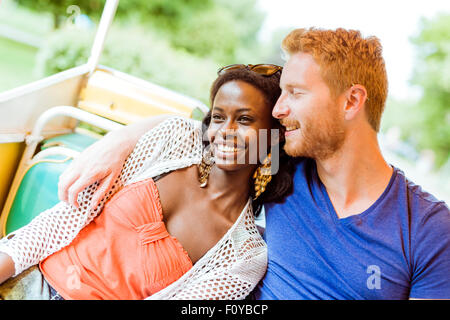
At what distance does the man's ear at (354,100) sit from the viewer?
3.84ft

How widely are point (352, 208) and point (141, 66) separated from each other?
195 cm

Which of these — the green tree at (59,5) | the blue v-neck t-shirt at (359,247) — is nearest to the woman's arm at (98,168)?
the blue v-neck t-shirt at (359,247)

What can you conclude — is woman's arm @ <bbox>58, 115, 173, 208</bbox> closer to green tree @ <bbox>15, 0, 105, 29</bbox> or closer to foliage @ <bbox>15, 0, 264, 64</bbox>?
foliage @ <bbox>15, 0, 264, 64</bbox>

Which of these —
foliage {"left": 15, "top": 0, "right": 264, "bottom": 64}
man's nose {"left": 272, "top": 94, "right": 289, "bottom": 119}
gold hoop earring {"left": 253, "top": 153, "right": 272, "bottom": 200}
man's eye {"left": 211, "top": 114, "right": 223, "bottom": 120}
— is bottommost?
gold hoop earring {"left": 253, "top": 153, "right": 272, "bottom": 200}

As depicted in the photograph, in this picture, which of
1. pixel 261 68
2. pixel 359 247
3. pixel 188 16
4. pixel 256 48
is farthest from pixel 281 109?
pixel 188 16

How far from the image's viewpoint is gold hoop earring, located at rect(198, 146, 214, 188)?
1270mm

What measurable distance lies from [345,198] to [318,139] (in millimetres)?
234

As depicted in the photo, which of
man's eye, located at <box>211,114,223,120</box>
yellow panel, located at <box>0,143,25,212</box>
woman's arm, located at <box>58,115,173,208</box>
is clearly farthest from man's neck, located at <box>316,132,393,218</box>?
yellow panel, located at <box>0,143,25,212</box>

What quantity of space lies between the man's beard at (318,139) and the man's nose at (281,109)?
2.9 inches

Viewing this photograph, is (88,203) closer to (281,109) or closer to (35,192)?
(35,192)

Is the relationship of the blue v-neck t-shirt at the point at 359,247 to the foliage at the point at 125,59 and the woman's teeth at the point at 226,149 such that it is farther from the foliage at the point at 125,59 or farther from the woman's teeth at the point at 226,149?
the foliage at the point at 125,59
